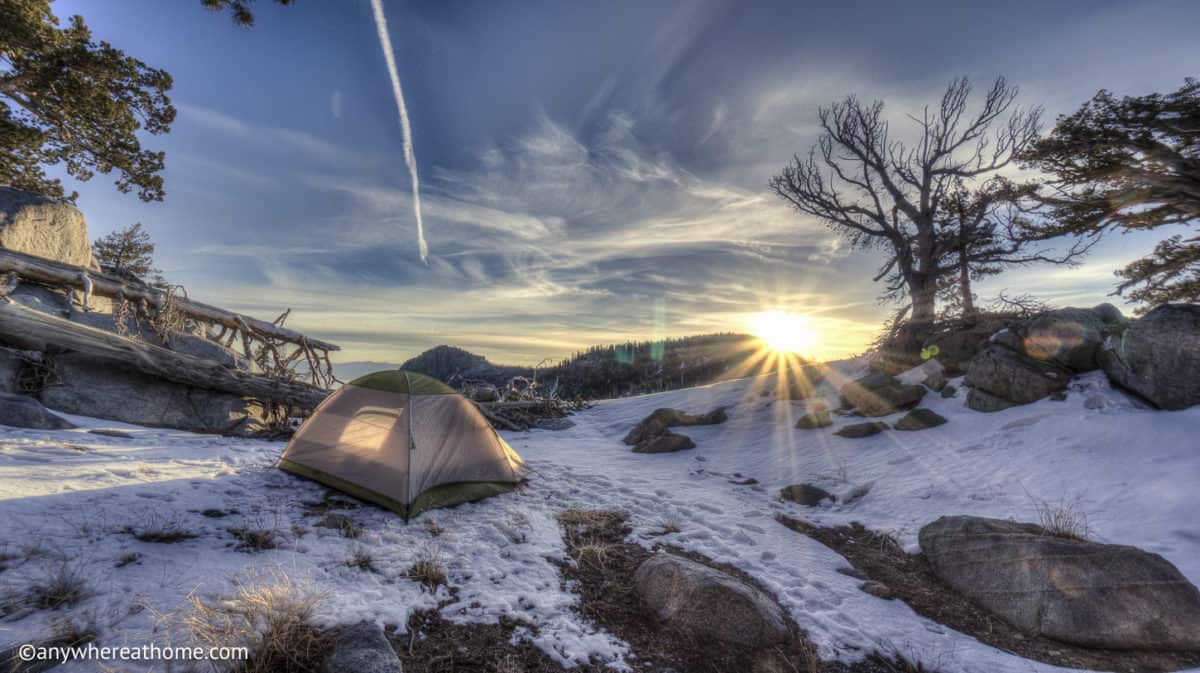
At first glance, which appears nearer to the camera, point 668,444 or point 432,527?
point 432,527

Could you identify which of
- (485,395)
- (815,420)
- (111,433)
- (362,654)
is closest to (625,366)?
(485,395)

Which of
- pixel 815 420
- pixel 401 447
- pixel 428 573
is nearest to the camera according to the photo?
pixel 428 573

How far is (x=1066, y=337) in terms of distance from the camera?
7.98 m

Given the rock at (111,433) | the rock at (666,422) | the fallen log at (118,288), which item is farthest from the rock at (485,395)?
the rock at (111,433)

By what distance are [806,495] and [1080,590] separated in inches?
144

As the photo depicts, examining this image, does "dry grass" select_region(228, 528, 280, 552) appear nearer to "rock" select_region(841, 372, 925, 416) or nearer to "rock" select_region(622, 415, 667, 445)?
"rock" select_region(622, 415, 667, 445)

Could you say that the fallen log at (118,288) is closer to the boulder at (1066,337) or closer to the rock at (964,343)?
the rock at (964,343)

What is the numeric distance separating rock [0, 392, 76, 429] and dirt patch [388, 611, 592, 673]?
6.92m

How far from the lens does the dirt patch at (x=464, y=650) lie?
9.87 feet

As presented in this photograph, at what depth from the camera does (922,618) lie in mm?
4070

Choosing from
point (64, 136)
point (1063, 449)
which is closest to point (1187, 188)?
point (1063, 449)

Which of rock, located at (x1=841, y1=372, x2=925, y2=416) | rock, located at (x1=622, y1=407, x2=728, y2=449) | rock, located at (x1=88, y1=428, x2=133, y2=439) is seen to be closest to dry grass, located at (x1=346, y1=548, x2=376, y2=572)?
rock, located at (x1=88, y1=428, x2=133, y2=439)

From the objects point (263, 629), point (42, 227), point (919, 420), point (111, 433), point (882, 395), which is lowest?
point (263, 629)

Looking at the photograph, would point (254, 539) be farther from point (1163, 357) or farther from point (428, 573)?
point (1163, 357)
